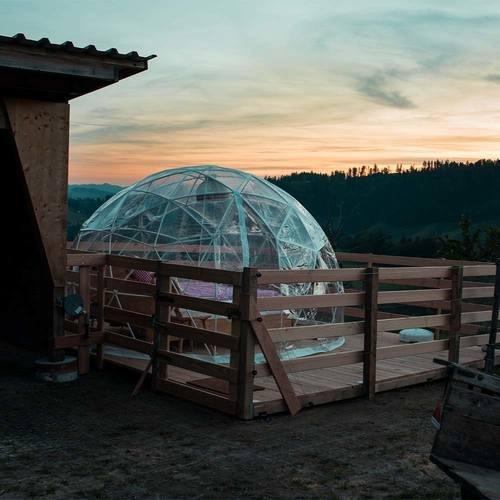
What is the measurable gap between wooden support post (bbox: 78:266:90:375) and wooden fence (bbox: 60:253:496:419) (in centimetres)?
1

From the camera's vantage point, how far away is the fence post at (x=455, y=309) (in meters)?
8.96

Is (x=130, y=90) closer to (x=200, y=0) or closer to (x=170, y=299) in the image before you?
(x=200, y=0)

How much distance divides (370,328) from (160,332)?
2416 mm

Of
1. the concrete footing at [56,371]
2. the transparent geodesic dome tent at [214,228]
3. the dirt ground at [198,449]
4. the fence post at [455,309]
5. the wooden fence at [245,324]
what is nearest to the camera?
the dirt ground at [198,449]

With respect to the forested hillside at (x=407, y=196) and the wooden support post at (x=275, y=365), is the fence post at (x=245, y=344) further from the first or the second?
the forested hillside at (x=407, y=196)

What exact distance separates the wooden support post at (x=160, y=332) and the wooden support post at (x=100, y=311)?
1.34 meters

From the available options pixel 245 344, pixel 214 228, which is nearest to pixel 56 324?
pixel 214 228

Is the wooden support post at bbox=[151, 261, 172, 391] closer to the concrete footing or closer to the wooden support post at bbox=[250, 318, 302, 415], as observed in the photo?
the concrete footing

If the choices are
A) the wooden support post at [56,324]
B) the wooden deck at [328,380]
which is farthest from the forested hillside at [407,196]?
the wooden support post at [56,324]

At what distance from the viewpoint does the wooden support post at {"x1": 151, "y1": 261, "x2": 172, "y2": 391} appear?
7.87 meters


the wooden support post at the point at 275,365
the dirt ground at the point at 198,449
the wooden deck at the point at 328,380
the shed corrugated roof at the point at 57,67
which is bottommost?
the dirt ground at the point at 198,449

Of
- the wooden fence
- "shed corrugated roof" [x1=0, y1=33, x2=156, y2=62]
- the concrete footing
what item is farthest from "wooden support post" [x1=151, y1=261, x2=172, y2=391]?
"shed corrugated roof" [x1=0, y1=33, x2=156, y2=62]

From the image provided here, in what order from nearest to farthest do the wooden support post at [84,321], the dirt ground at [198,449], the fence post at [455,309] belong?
the dirt ground at [198,449]
the wooden support post at [84,321]
the fence post at [455,309]

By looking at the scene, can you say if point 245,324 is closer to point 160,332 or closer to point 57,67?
point 160,332
